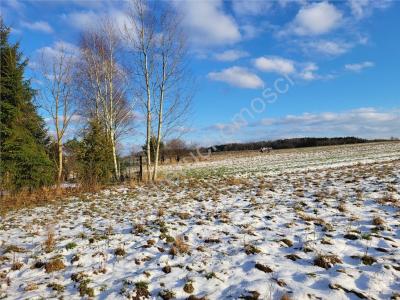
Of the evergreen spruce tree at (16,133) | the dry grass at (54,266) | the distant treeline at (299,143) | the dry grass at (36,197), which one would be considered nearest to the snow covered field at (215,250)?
the dry grass at (54,266)

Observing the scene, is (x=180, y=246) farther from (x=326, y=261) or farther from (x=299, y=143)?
(x=299, y=143)

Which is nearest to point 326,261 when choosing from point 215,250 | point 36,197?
point 215,250

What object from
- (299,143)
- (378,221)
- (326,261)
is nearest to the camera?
(326,261)

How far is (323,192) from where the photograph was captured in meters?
10.4

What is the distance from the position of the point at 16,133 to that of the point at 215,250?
13044mm

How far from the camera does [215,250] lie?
5.76 m

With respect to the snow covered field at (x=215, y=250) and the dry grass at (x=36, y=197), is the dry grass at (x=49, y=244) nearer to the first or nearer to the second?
the snow covered field at (x=215, y=250)

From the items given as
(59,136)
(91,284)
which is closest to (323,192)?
(91,284)

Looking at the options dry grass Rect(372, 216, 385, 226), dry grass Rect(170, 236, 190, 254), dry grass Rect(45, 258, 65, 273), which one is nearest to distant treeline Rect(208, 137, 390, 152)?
dry grass Rect(372, 216, 385, 226)

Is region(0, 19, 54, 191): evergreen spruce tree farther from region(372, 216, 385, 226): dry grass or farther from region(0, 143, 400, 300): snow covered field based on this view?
region(372, 216, 385, 226): dry grass

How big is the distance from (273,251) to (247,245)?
50 cm

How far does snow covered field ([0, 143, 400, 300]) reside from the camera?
4.38m

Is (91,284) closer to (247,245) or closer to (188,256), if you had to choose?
(188,256)

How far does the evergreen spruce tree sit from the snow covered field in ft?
18.2
